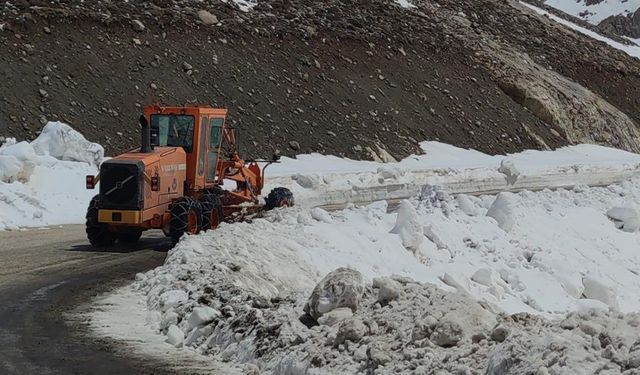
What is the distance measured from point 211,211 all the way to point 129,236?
1.54m

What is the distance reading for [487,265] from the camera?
18312 mm

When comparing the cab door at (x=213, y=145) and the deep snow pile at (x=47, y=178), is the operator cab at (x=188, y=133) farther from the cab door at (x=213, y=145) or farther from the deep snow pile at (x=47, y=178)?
the deep snow pile at (x=47, y=178)

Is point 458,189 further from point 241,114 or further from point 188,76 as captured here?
point 188,76

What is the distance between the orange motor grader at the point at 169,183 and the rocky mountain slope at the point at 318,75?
10343mm

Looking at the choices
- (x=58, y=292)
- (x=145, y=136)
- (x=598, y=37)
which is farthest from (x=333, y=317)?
(x=598, y=37)

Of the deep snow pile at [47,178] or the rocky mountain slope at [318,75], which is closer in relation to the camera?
the deep snow pile at [47,178]

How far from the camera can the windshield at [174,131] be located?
1714cm

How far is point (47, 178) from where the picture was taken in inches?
836

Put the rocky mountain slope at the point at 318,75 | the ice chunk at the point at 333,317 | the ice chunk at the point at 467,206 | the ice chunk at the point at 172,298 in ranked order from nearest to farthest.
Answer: the ice chunk at the point at 333,317
the ice chunk at the point at 172,298
the ice chunk at the point at 467,206
the rocky mountain slope at the point at 318,75

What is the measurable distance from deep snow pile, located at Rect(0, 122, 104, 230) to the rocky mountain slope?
162 inches

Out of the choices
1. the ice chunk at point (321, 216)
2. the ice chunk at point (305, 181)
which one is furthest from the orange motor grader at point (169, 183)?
the ice chunk at point (305, 181)

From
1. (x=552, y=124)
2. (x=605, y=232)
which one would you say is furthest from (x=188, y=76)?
(x=552, y=124)

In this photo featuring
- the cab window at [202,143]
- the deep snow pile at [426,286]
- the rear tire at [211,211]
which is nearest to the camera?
the deep snow pile at [426,286]

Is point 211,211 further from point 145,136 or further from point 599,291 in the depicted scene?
point 599,291
